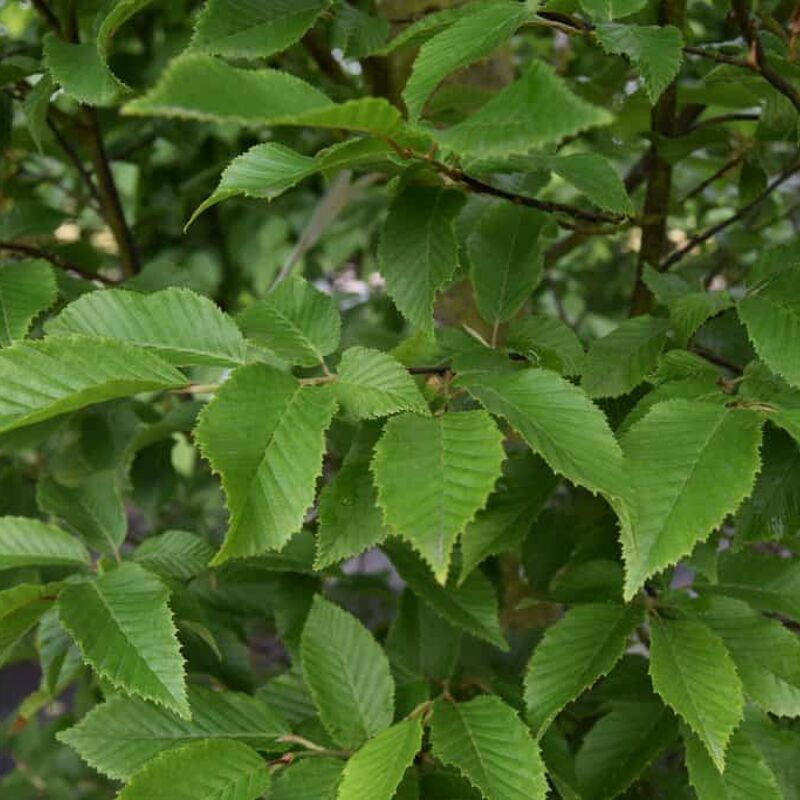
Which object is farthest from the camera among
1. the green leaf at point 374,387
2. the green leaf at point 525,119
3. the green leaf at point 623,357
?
the green leaf at point 623,357

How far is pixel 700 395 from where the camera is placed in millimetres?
495

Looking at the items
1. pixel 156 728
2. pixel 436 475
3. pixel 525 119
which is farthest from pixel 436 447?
pixel 156 728

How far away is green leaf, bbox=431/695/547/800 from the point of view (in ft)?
1.64

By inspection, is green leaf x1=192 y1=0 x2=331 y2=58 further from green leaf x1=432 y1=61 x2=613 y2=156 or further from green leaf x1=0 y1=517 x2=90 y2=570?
green leaf x1=0 y1=517 x2=90 y2=570

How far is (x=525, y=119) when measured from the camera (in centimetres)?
37

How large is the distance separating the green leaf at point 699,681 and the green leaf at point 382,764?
0.13 metres

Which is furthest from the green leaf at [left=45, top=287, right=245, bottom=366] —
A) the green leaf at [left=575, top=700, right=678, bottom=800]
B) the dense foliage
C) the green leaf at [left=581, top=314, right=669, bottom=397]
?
the green leaf at [left=575, top=700, right=678, bottom=800]

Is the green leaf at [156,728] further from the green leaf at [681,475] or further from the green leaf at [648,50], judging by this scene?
the green leaf at [648,50]

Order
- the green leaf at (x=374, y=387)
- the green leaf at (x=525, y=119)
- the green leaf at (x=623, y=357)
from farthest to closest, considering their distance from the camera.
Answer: the green leaf at (x=623, y=357) < the green leaf at (x=374, y=387) < the green leaf at (x=525, y=119)

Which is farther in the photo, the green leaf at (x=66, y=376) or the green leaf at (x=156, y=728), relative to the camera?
the green leaf at (x=156, y=728)

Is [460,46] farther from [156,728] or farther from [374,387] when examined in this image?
[156,728]

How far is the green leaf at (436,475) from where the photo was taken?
15.7 inches

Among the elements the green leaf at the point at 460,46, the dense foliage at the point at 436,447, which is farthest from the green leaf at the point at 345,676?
the green leaf at the point at 460,46

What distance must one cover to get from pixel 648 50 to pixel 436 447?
23 cm
